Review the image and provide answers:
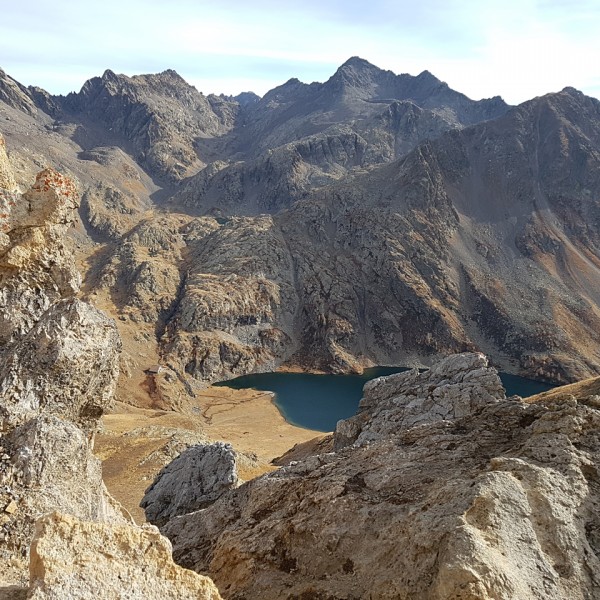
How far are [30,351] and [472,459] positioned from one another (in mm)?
13595

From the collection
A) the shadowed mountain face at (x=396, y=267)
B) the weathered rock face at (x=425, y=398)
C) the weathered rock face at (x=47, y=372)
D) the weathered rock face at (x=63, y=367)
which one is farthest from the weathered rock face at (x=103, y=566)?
the shadowed mountain face at (x=396, y=267)

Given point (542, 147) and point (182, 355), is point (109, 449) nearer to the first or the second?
point (182, 355)

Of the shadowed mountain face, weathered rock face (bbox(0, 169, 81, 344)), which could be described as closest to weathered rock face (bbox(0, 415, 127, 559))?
weathered rock face (bbox(0, 169, 81, 344))

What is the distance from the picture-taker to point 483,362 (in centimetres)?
4084

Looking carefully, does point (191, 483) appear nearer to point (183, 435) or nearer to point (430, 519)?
point (430, 519)

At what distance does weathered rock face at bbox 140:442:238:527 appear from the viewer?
2375 cm

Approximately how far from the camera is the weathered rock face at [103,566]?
25.1ft

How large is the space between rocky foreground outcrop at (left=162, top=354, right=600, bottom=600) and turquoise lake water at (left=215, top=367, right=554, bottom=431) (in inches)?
2927

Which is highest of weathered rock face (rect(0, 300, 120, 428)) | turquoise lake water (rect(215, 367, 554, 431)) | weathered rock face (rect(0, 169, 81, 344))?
weathered rock face (rect(0, 169, 81, 344))

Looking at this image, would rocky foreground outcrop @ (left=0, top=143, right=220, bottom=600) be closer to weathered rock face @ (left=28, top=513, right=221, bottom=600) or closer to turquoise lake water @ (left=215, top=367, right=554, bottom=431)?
weathered rock face @ (left=28, top=513, right=221, bottom=600)

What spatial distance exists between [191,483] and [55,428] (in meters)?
13.2

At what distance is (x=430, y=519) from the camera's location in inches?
430

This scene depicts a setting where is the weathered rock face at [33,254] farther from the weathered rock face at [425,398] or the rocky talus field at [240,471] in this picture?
the weathered rock face at [425,398]

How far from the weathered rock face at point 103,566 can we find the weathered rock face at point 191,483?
1539cm
